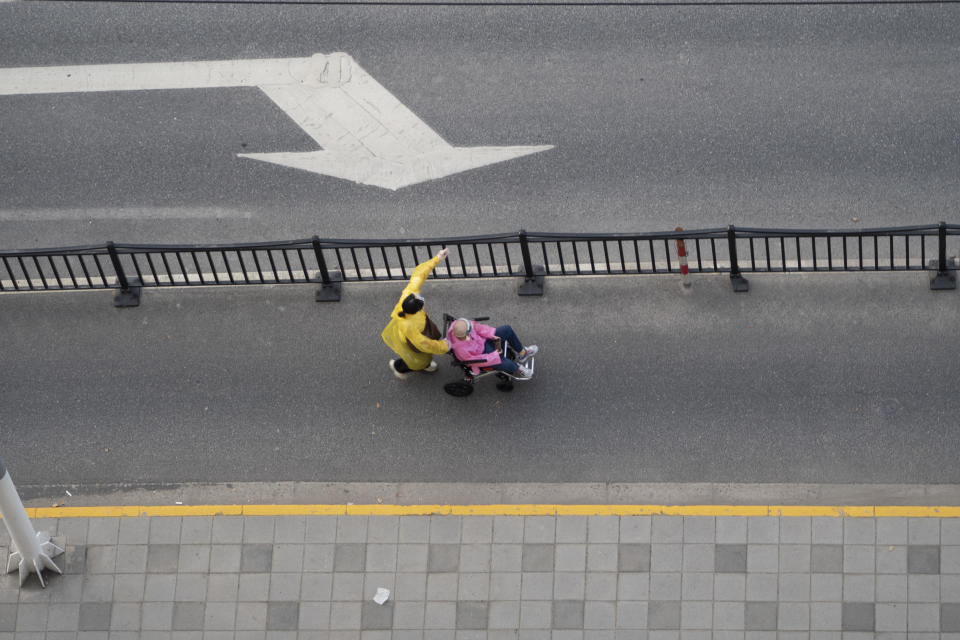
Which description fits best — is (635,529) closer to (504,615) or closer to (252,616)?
(504,615)

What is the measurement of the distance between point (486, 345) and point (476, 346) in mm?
209

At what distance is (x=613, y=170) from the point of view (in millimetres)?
15492

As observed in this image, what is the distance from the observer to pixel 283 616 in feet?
41.3

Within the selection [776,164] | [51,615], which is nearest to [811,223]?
[776,164]

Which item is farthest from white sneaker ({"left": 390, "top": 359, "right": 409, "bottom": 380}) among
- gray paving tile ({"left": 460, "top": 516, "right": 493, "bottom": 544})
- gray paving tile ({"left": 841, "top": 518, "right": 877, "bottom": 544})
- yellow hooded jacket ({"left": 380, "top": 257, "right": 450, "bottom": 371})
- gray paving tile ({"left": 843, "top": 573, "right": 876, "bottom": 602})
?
gray paving tile ({"left": 843, "top": 573, "right": 876, "bottom": 602})

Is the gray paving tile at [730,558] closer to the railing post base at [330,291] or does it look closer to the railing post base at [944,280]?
the railing post base at [944,280]

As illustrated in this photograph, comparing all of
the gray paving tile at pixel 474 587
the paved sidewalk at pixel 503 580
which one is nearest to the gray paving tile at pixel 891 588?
the paved sidewalk at pixel 503 580

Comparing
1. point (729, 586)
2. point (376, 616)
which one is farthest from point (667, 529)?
point (376, 616)

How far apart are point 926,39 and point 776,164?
2.92m

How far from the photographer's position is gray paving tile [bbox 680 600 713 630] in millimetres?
12266

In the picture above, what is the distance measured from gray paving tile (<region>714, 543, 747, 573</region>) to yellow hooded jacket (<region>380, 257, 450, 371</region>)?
A: 11.4 ft

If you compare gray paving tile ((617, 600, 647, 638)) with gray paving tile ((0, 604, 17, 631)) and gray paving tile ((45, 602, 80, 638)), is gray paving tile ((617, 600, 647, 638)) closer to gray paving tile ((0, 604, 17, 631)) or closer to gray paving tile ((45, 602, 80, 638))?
gray paving tile ((45, 602, 80, 638))

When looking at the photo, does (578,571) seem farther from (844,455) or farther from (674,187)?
(674,187)

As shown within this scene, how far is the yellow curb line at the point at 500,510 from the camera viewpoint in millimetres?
12680
